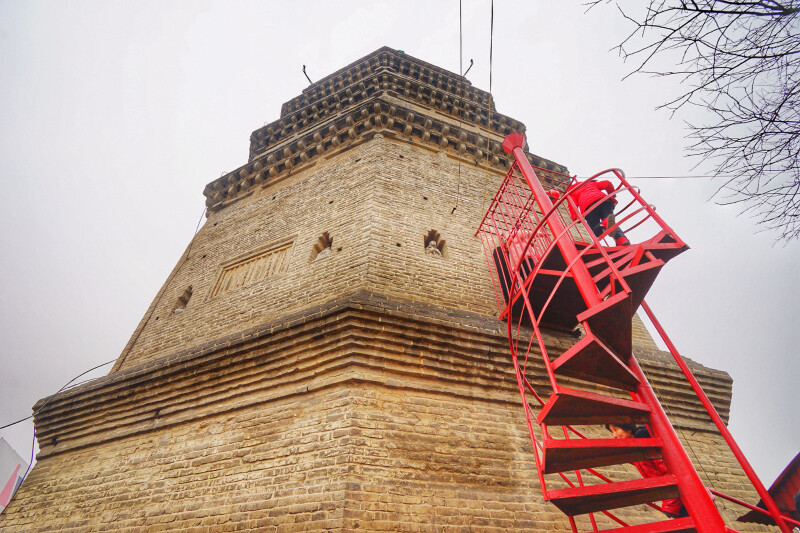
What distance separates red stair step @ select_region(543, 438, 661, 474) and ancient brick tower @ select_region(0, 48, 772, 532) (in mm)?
882

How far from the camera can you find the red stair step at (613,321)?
283cm

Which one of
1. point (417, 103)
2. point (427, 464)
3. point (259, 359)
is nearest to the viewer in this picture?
point (427, 464)

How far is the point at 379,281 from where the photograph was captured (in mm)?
4871

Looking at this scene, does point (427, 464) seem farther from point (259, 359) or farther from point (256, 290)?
point (256, 290)

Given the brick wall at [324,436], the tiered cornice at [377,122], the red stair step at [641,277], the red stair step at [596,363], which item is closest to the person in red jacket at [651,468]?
the brick wall at [324,436]

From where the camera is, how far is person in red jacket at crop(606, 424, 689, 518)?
347cm

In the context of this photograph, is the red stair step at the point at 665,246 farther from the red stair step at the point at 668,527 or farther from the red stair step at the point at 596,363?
the red stair step at the point at 668,527

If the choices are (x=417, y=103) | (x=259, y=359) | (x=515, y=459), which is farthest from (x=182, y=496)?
(x=417, y=103)

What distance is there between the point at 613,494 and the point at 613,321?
1.19 m

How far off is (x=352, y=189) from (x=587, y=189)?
3.63m

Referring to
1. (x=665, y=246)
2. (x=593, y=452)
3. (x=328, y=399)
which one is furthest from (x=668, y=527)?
(x=328, y=399)

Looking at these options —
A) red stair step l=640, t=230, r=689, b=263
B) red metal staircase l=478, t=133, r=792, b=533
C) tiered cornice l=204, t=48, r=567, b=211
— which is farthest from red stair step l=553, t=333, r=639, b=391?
tiered cornice l=204, t=48, r=567, b=211

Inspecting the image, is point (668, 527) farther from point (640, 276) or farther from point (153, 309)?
point (153, 309)

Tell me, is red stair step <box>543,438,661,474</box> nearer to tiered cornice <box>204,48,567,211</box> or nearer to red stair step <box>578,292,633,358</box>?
red stair step <box>578,292,633,358</box>
